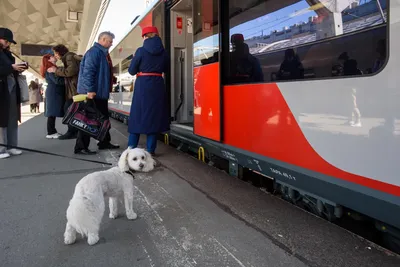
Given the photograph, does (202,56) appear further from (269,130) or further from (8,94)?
(8,94)

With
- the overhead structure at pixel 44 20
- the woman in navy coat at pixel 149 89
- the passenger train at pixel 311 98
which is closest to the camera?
the passenger train at pixel 311 98

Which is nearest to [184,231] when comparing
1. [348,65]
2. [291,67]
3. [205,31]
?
[291,67]

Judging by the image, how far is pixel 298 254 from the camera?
2.28m

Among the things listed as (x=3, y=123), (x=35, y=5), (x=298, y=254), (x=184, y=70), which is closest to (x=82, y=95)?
(x=3, y=123)

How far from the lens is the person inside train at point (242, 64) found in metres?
3.20

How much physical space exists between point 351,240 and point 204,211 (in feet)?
4.11

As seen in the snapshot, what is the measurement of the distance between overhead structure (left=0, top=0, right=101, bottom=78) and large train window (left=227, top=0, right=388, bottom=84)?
13620mm

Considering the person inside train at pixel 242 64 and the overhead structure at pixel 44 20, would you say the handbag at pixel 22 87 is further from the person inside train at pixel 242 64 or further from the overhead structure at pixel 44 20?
the overhead structure at pixel 44 20

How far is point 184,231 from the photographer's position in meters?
2.69

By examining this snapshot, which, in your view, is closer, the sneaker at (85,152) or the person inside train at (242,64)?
the person inside train at (242,64)

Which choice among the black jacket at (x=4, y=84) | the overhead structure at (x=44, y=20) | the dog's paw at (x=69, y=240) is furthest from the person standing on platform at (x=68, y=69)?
the overhead structure at (x=44, y=20)

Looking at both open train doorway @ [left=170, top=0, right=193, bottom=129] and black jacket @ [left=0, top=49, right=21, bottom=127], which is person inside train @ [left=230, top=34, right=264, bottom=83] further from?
black jacket @ [left=0, top=49, right=21, bottom=127]

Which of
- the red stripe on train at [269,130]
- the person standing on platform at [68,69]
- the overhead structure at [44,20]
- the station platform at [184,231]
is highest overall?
the overhead structure at [44,20]

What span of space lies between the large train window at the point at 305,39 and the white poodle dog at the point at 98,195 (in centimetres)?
140
